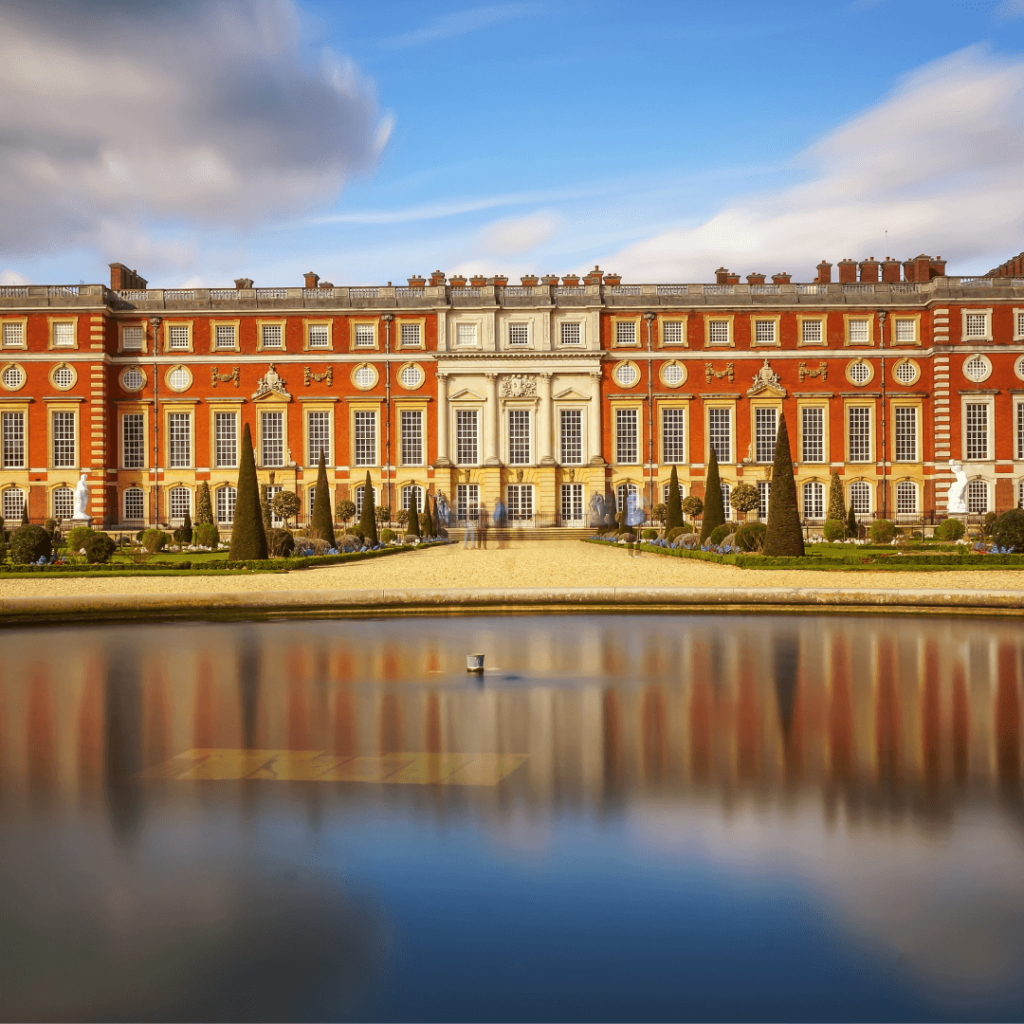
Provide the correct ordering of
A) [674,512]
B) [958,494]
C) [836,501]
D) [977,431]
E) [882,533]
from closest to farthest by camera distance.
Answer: [882,533], [674,512], [958,494], [836,501], [977,431]

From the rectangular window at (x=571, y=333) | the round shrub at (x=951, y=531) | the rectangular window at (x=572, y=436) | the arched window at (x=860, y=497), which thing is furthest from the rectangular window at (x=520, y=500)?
the round shrub at (x=951, y=531)

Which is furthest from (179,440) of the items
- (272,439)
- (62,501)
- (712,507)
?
(712,507)

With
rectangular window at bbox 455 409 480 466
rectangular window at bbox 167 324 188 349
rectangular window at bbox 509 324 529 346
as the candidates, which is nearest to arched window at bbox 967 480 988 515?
rectangular window at bbox 509 324 529 346

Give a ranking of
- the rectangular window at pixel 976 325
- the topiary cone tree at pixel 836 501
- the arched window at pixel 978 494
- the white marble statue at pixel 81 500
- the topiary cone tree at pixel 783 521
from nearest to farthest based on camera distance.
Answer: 1. the topiary cone tree at pixel 783 521
2. the white marble statue at pixel 81 500
3. the topiary cone tree at pixel 836 501
4. the arched window at pixel 978 494
5. the rectangular window at pixel 976 325

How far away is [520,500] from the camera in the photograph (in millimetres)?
45938

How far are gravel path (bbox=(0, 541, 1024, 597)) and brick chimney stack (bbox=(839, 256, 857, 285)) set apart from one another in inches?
1171

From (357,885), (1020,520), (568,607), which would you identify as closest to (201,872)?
(357,885)

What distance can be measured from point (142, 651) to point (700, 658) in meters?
6.11

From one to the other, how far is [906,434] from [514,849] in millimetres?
44941

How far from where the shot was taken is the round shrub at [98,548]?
22.6 m

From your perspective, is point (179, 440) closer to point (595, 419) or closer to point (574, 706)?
point (595, 419)

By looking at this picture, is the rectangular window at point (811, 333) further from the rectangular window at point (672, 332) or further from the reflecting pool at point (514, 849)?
the reflecting pool at point (514, 849)

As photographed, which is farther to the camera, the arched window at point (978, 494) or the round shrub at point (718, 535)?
the arched window at point (978, 494)

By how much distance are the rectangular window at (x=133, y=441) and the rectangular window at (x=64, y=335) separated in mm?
3942
